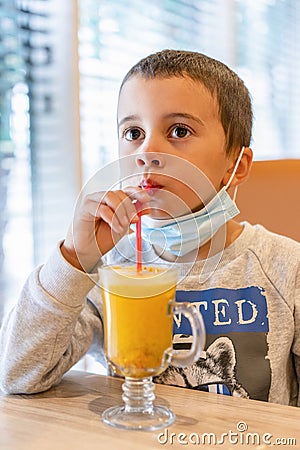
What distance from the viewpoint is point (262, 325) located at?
3.81ft

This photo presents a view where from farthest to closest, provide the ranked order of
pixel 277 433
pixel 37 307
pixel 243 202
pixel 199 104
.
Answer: pixel 243 202
pixel 199 104
pixel 37 307
pixel 277 433

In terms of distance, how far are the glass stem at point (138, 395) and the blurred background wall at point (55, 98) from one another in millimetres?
1319

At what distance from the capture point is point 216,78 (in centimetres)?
118

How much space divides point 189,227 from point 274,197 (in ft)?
1.17

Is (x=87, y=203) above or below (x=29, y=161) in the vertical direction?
below

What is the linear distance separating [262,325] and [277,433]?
1.27ft

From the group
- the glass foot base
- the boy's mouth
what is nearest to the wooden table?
the glass foot base

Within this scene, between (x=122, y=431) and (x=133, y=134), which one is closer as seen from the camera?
(x=122, y=431)

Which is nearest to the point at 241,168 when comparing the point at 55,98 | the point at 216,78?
the point at 216,78

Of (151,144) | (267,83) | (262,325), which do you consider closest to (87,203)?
(151,144)

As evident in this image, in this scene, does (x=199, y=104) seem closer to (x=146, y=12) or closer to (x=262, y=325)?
(x=262, y=325)

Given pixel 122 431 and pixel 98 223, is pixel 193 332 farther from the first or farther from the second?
pixel 98 223

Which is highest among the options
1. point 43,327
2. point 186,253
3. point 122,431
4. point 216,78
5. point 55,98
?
point 55,98

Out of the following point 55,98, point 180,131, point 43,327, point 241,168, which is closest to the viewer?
point 43,327
